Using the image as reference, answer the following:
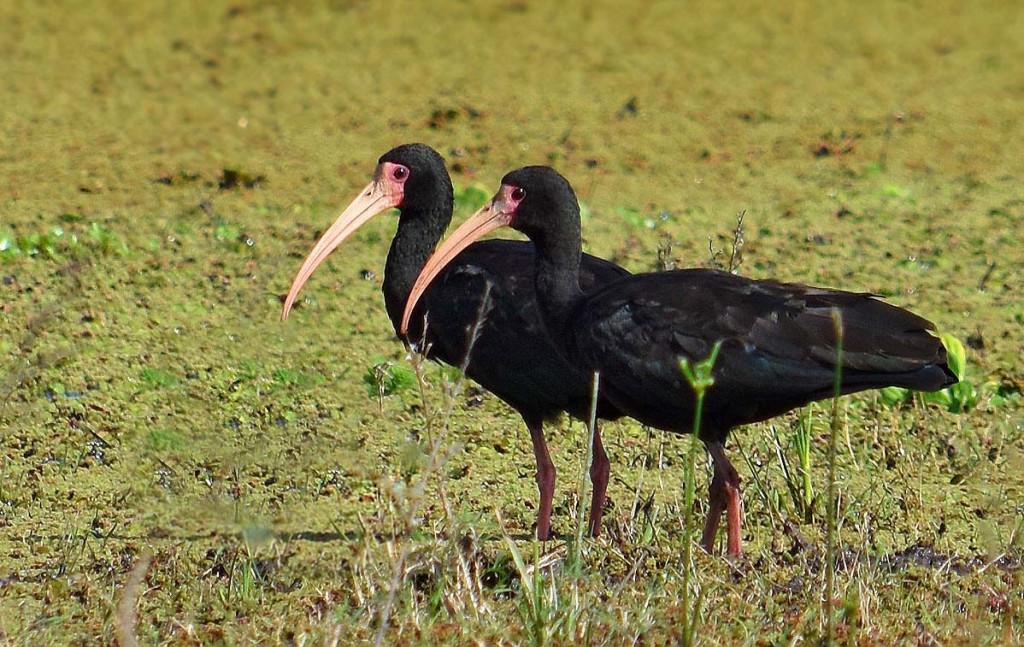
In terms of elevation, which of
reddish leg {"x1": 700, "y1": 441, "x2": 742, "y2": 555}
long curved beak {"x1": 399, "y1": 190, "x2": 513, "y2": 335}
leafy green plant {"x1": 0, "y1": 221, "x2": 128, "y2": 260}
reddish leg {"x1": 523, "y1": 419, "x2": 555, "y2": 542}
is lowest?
leafy green plant {"x1": 0, "y1": 221, "x2": 128, "y2": 260}

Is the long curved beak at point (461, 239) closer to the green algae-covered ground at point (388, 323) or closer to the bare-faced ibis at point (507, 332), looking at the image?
the bare-faced ibis at point (507, 332)

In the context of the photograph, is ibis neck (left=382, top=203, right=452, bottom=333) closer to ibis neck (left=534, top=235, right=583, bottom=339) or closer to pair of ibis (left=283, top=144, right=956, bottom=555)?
pair of ibis (left=283, top=144, right=956, bottom=555)

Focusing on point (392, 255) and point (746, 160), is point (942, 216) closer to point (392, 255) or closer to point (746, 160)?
point (746, 160)

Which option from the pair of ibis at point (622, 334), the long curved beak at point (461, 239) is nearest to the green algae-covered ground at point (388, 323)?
the pair of ibis at point (622, 334)

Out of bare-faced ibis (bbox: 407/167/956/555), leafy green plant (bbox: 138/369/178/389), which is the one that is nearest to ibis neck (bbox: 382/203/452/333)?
leafy green plant (bbox: 138/369/178/389)

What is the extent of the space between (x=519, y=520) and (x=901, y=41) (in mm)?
7749

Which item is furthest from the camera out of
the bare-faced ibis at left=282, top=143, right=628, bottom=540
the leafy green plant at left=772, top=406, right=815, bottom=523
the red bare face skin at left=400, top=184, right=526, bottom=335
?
the red bare face skin at left=400, top=184, right=526, bottom=335

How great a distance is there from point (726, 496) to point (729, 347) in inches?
19.5

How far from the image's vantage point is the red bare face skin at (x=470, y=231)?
5.67 meters

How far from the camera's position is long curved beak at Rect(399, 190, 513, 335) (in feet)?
18.7

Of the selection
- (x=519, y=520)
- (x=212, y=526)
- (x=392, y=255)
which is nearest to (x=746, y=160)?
(x=392, y=255)

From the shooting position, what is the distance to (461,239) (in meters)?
5.84

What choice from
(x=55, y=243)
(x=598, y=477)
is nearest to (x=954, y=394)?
(x=598, y=477)

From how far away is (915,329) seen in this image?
4809 mm
